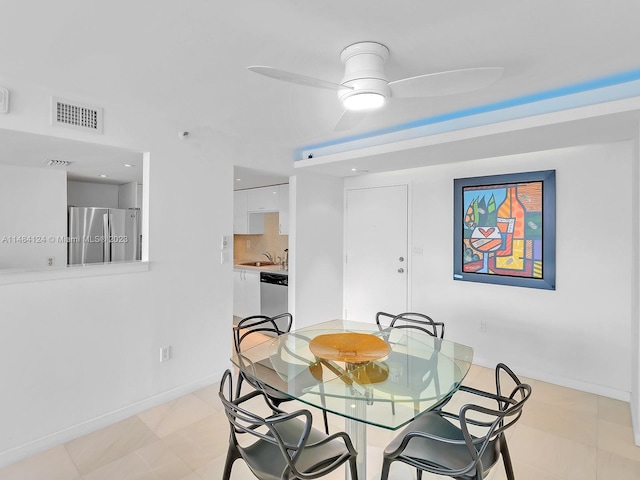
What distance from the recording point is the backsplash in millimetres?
5777

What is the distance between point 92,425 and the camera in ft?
8.39

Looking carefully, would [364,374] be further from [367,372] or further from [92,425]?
[92,425]

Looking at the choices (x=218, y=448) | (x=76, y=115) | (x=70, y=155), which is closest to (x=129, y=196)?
(x=70, y=155)

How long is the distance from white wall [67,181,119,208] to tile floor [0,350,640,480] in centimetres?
305

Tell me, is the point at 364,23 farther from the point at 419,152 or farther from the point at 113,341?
the point at 113,341

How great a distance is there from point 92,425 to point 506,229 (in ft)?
12.5

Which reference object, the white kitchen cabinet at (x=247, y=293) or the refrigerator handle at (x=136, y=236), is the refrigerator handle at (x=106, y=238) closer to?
the refrigerator handle at (x=136, y=236)

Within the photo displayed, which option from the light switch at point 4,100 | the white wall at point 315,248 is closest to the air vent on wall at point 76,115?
the light switch at point 4,100

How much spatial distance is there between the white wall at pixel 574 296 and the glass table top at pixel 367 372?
1497 mm

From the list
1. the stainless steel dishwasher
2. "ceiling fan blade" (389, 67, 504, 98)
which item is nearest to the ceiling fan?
"ceiling fan blade" (389, 67, 504, 98)

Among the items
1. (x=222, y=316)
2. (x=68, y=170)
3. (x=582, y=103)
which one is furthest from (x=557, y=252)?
(x=68, y=170)

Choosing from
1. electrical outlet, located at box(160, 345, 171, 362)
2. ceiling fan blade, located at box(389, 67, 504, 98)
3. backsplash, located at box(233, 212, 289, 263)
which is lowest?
electrical outlet, located at box(160, 345, 171, 362)

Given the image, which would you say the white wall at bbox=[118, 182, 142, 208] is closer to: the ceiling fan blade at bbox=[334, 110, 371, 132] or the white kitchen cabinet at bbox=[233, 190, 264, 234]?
the white kitchen cabinet at bbox=[233, 190, 264, 234]

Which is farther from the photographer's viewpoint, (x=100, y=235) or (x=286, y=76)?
(x=100, y=235)
